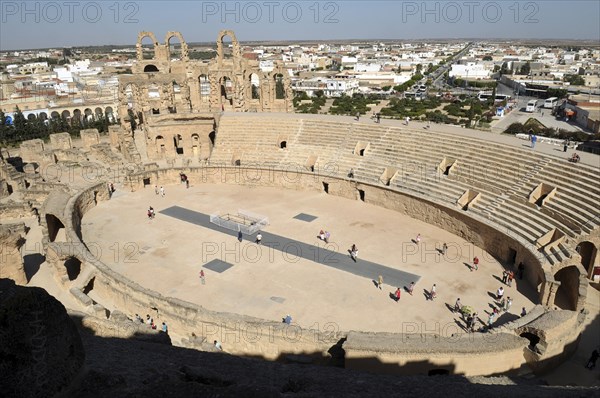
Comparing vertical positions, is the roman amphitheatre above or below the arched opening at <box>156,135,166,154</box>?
below

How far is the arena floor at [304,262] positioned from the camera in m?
15.3

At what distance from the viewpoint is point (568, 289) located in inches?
634

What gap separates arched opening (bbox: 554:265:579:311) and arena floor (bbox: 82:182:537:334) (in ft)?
2.98

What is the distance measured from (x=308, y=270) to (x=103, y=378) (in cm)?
1212

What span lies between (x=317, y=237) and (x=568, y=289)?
32.2 feet

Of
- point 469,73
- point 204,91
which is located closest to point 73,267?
point 204,91

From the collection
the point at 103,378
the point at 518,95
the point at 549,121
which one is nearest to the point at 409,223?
the point at 103,378

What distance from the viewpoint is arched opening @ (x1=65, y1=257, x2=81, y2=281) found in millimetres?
17744

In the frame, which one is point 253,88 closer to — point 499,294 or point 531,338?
point 499,294

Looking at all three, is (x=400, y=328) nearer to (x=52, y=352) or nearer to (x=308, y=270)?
(x=308, y=270)

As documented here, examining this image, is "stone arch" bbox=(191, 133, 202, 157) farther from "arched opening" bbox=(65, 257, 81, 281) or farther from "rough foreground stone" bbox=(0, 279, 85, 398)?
"rough foreground stone" bbox=(0, 279, 85, 398)

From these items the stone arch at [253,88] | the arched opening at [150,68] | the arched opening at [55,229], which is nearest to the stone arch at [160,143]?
the stone arch at [253,88]

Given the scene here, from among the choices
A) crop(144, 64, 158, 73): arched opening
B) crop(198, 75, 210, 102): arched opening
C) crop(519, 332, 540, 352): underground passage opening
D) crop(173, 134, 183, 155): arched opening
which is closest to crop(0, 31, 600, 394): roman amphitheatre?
crop(519, 332, 540, 352): underground passage opening

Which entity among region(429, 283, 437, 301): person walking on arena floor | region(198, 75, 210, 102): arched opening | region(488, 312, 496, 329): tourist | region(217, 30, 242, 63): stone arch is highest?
region(217, 30, 242, 63): stone arch
